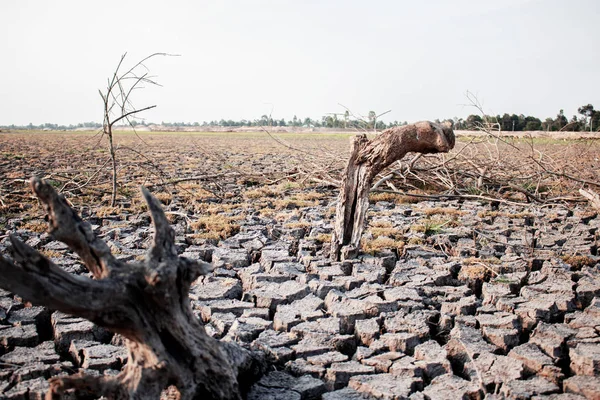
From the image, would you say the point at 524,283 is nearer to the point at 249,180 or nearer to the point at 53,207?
the point at 53,207

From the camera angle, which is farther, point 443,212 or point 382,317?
point 443,212

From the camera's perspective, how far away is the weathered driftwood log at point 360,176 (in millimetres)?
4324

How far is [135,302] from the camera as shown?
1908 mm

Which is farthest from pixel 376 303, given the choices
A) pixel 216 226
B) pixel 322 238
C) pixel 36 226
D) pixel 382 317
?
pixel 36 226

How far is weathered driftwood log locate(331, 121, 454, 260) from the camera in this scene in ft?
14.2

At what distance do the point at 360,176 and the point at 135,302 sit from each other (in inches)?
119

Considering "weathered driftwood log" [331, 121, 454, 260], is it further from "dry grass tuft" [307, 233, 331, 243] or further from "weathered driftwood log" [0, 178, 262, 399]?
"weathered driftwood log" [0, 178, 262, 399]

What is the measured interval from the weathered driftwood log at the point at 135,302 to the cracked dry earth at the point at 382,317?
1.75ft

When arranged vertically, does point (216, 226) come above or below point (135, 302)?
below

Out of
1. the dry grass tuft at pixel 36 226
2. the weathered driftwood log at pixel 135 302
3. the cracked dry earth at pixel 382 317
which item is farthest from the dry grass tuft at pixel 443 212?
the weathered driftwood log at pixel 135 302

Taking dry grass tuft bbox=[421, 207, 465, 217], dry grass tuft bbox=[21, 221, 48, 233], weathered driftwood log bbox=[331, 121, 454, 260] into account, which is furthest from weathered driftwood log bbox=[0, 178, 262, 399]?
dry grass tuft bbox=[421, 207, 465, 217]

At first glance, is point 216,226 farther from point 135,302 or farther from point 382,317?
point 135,302

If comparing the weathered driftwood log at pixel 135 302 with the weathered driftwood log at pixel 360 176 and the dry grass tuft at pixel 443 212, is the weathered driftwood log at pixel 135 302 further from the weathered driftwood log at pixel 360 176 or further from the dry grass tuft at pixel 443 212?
the dry grass tuft at pixel 443 212

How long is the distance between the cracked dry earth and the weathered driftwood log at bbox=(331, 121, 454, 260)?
202mm
